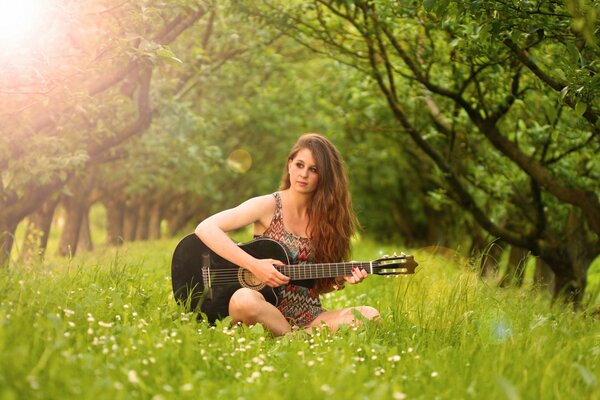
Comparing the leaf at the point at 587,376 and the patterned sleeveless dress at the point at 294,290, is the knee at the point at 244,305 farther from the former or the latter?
the leaf at the point at 587,376

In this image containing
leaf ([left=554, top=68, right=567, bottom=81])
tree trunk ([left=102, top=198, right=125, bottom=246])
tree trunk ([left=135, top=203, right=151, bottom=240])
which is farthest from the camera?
tree trunk ([left=135, top=203, right=151, bottom=240])

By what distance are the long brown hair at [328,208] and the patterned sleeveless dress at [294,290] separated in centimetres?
9

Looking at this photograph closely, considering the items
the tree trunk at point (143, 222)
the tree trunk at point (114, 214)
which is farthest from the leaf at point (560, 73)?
the tree trunk at point (143, 222)

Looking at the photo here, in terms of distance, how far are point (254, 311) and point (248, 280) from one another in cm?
46

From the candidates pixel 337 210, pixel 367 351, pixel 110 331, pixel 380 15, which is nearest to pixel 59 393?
pixel 110 331

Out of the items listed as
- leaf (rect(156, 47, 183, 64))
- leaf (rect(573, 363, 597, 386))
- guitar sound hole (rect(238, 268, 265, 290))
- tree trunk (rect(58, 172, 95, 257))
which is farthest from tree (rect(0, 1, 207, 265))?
tree trunk (rect(58, 172, 95, 257))

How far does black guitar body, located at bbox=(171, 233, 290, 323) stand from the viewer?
5156 mm

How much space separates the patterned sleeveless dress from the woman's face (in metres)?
0.24

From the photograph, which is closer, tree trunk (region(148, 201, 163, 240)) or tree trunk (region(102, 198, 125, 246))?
tree trunk (region(102, 198, 125, 246))

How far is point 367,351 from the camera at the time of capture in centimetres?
402

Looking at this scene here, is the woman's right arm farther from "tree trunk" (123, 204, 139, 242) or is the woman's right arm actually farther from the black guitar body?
"tree trunk" (123, 204, 139, 242)

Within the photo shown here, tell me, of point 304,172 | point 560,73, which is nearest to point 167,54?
point 304,172

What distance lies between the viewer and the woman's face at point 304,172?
533cm

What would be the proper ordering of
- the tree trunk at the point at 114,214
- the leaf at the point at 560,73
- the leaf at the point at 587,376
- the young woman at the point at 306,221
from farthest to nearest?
the tree trunk at the point at 114,214
the young woman at the point at 306,221
the leaf at the point at 560,73
the leaf at the point at 587,376
